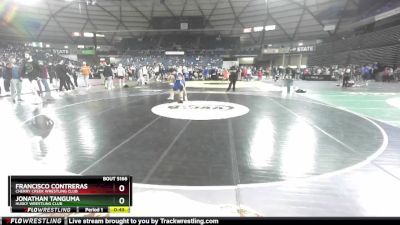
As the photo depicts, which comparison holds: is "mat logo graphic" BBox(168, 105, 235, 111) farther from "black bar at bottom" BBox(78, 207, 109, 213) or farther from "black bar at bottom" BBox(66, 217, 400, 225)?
"black bar at bottom" BBox(78, 207, 109, 213)

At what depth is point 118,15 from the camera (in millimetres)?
43594

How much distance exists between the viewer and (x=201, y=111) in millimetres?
8742

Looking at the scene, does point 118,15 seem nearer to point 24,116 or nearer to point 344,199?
point 24,116

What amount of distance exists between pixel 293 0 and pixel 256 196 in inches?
1491

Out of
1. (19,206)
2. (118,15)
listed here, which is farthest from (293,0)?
(19,206)

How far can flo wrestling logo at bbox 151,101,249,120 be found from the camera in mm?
7812

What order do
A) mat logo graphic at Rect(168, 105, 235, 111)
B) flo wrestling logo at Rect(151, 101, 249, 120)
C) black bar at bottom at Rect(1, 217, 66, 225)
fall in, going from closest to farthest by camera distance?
1. black bar at bottom at Rect(1, 217, 66, 225)
2. flo wrestling logo at Rect(151, 101, 249, 120)
3. mat logo graphic at Rect(168, 105, 235, 111)

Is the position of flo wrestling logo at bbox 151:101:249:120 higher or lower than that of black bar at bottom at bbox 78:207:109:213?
higher

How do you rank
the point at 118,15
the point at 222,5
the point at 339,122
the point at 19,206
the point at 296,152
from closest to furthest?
the point at 19,206, the point at 296,152, the point at 339,122, the point at 222,5, the point at 118,15
